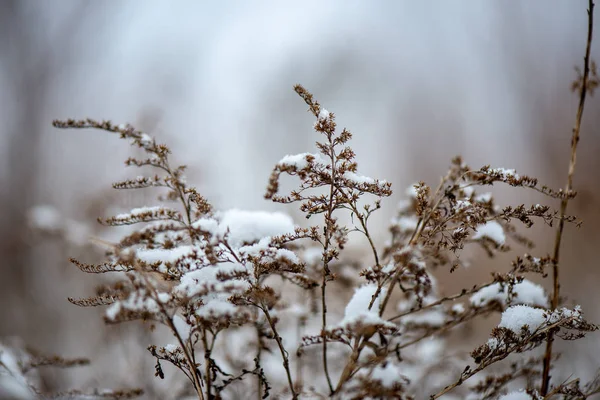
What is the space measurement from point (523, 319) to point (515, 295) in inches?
2.2

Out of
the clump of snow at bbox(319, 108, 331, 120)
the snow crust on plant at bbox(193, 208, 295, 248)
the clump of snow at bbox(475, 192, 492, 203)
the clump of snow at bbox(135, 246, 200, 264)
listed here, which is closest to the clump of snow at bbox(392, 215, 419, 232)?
the clump of snow at bbox(475, 192, 492, 203)

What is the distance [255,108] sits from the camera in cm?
750

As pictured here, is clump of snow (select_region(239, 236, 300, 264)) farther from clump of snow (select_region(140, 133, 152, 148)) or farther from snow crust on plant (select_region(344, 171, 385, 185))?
clump of snow (select_region(140, 133, 152, 148))

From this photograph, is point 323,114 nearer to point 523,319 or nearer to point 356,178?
point 356,178

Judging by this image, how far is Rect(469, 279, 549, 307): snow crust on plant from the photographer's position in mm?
907

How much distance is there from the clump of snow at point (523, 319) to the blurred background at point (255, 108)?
1.32 meters

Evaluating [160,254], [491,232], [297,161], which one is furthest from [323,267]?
[491,232]

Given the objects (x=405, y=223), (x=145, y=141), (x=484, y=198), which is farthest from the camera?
(x=405, y=223)

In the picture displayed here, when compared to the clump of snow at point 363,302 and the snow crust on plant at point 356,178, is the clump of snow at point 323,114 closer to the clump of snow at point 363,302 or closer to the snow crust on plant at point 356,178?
the snow crust on plant at point 356,178

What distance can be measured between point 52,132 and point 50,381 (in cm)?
446

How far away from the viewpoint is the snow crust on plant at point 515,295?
91 cm

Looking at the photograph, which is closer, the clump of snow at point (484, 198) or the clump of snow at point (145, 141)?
the clump of snow at point (145, 141)

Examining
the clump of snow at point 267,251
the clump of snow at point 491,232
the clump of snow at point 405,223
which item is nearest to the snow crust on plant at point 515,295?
the clump of snow at point 491,232

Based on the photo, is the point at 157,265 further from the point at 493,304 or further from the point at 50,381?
the point at 50,381
